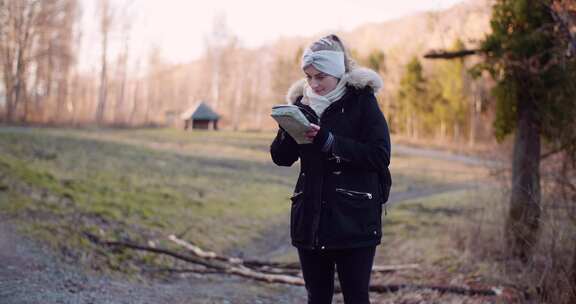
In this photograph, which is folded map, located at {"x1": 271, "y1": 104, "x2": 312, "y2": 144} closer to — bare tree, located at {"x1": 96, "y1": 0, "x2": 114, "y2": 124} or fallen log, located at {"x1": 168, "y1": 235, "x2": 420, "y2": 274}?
fallen log, located at {"x1": 168, "y1": 235, "x2": 420, "y2": 274}

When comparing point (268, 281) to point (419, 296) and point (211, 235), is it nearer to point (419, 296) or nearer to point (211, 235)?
point (419, 296)

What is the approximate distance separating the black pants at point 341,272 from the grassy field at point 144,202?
443cm

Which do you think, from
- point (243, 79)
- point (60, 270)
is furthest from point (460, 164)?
point (243, 79)

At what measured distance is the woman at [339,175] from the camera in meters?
2.99

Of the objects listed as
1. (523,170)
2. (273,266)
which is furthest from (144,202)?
(523,170)

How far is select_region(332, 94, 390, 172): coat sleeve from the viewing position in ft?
9.70

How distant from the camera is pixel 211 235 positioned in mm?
10359

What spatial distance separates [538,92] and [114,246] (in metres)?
6.13

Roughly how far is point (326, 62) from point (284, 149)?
568 millimetres

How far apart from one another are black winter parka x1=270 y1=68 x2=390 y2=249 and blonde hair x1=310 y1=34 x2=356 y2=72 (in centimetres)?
19

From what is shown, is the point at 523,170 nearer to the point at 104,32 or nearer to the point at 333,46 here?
the point at 333,46

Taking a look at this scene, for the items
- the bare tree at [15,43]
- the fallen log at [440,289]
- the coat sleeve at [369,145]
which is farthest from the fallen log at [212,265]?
the bare tree at [15,43]

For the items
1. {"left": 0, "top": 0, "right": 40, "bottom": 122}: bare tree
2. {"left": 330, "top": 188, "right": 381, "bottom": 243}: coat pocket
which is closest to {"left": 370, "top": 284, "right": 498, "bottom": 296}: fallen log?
{"left": 330, "top": 188, "right": 381, "bottom": 243}: coat pocket

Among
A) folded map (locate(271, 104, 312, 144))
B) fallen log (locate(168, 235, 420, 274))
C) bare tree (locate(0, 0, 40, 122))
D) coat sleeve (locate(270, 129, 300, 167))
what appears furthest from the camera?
bare tree (locate(0, 0, 40, 122))
